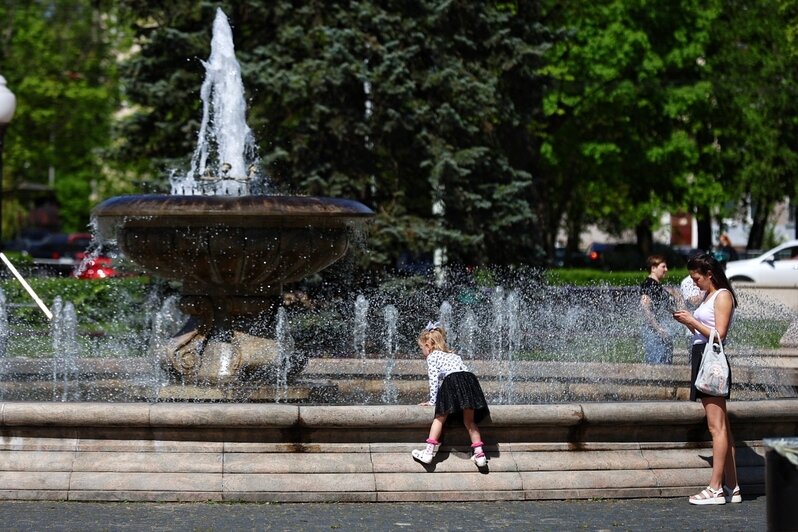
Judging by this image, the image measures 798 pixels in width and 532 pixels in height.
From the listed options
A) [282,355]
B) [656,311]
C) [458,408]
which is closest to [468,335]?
[656,311]

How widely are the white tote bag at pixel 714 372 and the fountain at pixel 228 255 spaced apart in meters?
3.18

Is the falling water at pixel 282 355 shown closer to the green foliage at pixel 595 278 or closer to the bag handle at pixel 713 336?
the bag handle at pixel 713 336

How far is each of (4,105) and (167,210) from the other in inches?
227

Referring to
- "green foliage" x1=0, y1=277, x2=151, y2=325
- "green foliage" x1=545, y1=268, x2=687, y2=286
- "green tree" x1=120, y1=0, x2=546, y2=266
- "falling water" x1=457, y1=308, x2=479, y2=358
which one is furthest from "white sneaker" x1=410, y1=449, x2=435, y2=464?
"green foliage" x1=545, y1=268, x2=687, y2=286

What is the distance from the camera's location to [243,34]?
2725 centimetres

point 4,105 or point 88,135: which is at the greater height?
point 88,135

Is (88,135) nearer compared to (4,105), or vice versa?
(4,105)

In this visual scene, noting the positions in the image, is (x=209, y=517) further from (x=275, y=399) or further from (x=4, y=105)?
(x=4, y=105)

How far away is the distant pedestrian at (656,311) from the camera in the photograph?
46.6 feet

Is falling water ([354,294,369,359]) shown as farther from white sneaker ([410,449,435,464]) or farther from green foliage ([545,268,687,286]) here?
white sneaker ([410,449,435,464])

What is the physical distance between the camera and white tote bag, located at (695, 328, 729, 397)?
970cm

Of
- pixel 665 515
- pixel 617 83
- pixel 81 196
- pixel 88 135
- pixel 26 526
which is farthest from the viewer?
pixel 81 196

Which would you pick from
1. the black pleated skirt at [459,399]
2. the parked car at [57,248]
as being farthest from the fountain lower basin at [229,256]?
the parked car at [57,248]

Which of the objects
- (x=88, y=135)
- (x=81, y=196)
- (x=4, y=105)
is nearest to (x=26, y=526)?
(x=4, y=105)
